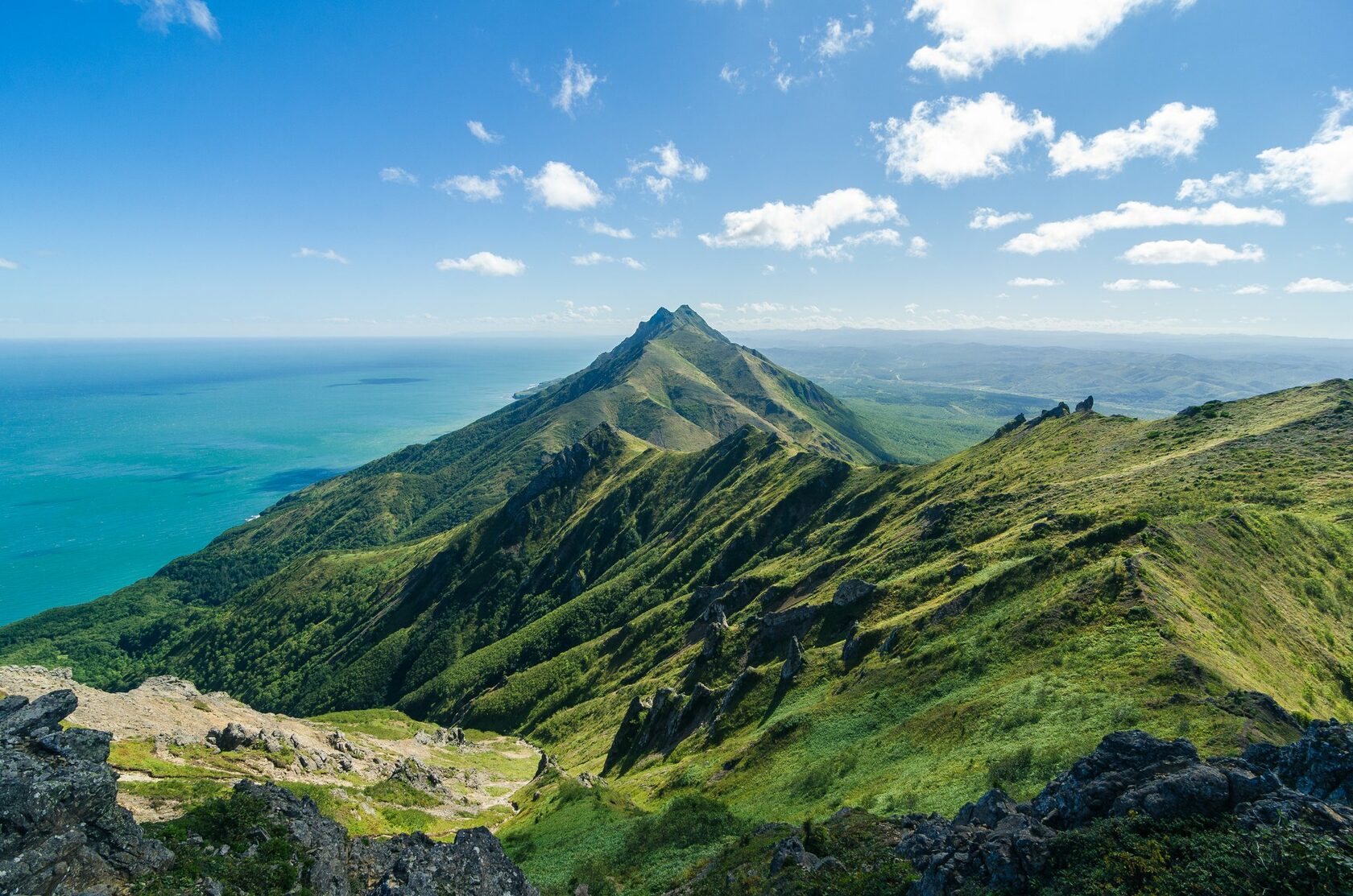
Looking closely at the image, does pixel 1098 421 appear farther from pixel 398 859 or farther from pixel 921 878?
pixel 398 859

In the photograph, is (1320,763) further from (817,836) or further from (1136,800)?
(817,836)

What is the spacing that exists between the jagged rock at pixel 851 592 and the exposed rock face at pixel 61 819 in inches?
2745

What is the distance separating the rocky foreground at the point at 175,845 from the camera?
23656 millimetres

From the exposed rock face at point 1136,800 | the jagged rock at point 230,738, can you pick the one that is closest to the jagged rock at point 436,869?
the exposed rock face at point 1136,800

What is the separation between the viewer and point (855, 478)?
157m

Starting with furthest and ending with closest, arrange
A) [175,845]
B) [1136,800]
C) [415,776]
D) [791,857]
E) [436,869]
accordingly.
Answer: [415,776] < [436,869] < [791,857] < [175,845] < [1136,800]

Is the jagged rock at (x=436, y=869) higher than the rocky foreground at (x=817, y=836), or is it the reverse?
the rocky foreground at (x=817, y=836)

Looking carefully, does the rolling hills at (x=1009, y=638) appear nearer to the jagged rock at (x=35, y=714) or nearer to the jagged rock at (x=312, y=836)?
the jagged rock at (x=312, y=836)

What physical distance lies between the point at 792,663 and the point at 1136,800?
50.1m

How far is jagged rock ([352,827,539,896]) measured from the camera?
106 feet

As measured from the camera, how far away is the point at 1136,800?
866 inches

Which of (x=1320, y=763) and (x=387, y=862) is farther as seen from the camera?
(x=387, y=862)

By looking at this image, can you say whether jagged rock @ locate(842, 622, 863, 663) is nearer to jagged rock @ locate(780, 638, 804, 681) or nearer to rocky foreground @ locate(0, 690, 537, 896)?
jagged rock @ locate(780, 638, 804, 681)

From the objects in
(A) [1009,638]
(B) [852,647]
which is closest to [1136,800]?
(A) [1009,638]
